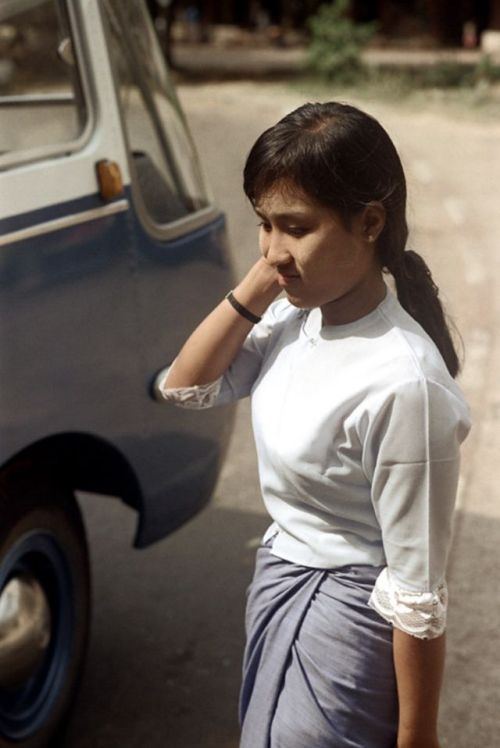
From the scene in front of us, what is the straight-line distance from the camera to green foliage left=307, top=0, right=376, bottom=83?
23453 millimetres

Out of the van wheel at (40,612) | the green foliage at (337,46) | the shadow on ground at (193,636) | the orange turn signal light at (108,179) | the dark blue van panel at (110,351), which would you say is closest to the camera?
the dark blue van panel at (110,351)

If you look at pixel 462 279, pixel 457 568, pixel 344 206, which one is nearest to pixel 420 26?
pixel 462 279

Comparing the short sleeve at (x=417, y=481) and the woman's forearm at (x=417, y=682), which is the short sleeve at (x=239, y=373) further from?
the woman's forearm at (x=417, y=682)

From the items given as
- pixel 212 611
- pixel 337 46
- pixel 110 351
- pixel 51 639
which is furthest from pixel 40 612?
pixel 337 46

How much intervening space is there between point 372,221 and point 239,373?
1.58 ft

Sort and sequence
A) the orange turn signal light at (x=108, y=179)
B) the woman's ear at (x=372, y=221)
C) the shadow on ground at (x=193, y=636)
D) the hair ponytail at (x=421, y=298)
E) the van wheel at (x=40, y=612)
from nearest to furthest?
the woman's ear at (x=372, y=221), the hair ponytail at (x=421, y=298), the van wheel at (x=40, y=612), the orange turn signal light at (x=108, y=179), the shadow on ground at (x=193, y=636)

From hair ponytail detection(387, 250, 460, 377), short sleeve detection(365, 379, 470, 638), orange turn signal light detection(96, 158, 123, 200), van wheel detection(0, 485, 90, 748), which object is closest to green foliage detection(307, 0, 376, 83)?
orange turn signal light detection(96, 158, 123, 200)

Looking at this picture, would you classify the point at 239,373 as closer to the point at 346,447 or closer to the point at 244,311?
the point at 244,311

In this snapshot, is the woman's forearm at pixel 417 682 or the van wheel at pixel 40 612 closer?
the woman's forearm at pixel 417 682

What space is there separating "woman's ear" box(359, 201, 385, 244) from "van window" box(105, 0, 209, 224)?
1548 millimetres

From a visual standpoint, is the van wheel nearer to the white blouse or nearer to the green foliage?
the white blouse

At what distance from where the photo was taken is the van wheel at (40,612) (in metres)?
3.07

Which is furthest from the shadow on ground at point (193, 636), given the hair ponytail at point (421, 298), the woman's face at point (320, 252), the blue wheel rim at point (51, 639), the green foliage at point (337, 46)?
the green foliage at point (337, 46)

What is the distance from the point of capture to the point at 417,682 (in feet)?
6.42
